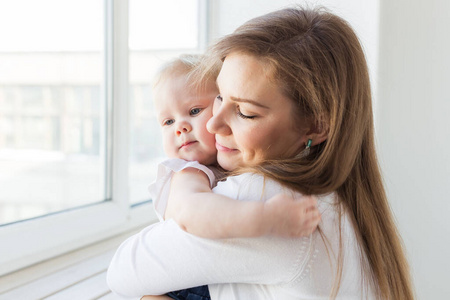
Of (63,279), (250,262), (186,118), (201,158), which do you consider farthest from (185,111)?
(63,279)

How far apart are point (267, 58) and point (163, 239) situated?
38 centimetres

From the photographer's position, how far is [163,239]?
0.81 metres

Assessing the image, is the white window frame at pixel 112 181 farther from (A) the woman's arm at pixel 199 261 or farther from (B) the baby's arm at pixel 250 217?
(B) the baby's arm at pixel 250 217

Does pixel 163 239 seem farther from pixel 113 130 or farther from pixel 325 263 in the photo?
pixel 113 130

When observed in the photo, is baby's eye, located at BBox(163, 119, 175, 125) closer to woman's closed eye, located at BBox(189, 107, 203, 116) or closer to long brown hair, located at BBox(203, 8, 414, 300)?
woman's closed eye, located at BBox(189, 107, 203, 116)

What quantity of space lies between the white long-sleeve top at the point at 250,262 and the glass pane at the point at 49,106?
661 millimetres

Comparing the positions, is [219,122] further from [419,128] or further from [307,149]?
[419,128]

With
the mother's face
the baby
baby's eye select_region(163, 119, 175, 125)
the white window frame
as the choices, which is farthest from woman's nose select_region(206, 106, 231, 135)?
the white window frame

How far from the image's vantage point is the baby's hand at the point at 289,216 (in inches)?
27.0

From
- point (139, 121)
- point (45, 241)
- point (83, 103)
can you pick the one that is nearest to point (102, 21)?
point (83, 103)

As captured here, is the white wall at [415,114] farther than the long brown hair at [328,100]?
Yes

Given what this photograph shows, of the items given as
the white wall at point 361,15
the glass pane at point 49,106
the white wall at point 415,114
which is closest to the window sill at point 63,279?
the glass pane at point 49,106

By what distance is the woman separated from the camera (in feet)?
2.45

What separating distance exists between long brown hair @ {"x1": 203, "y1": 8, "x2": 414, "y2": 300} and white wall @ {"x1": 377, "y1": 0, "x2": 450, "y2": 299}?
968mm
